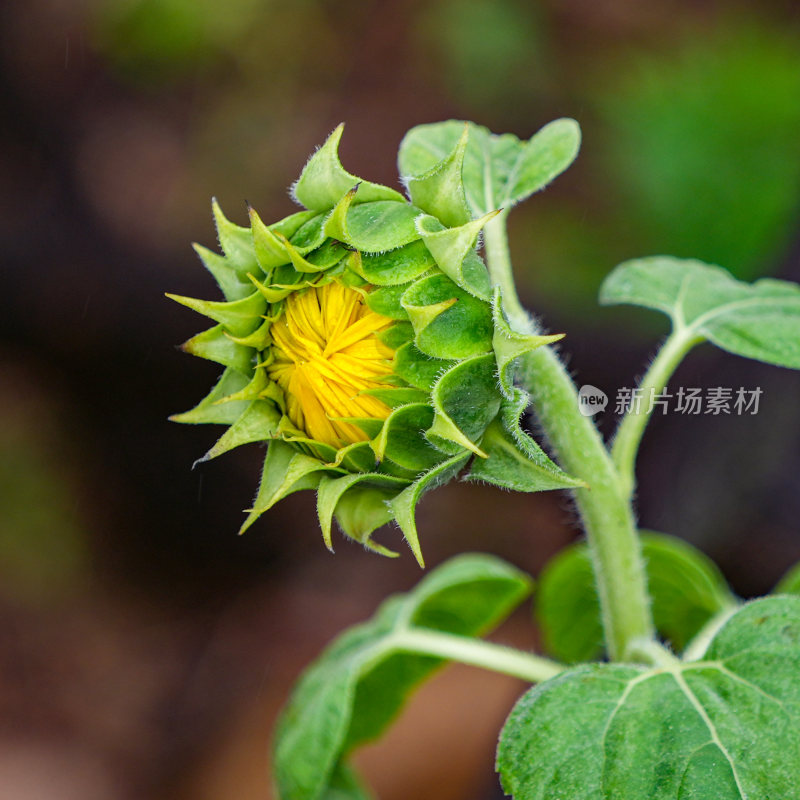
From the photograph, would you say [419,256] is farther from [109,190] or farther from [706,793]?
[109,190]

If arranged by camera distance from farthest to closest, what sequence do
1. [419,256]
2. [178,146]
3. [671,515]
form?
[178,146], [671,515], [419,256]

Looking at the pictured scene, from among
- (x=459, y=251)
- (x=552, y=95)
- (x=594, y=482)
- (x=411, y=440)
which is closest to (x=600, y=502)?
(x=594, y=482)

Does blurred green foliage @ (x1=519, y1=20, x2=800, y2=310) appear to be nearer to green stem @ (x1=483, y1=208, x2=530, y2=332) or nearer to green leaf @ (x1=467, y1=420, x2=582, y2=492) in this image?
green stem @ (x1=483, y1=208, x2=530, y2=332)

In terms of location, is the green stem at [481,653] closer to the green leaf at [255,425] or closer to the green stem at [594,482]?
the green stem at [594,482]

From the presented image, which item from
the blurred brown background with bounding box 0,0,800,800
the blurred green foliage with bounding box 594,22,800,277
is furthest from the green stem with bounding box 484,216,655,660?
the blurred green foliage with bounding box 594,22,800,277

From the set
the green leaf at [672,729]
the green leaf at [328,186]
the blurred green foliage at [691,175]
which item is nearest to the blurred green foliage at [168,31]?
the blurred green foliage at [691,175]

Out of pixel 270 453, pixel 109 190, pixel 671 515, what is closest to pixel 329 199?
pixel 270 453
